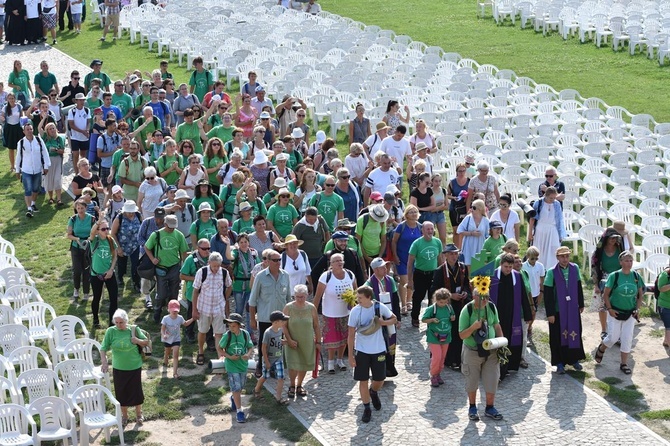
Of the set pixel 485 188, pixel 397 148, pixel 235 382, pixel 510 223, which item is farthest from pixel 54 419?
pixel 397 148

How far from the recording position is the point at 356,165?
725 inches

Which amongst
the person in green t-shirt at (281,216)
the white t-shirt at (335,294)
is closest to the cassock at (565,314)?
the white t-shirt at (335,294)

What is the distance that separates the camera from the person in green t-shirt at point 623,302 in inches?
566

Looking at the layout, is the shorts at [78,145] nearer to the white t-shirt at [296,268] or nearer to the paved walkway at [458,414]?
the white t-shirt at [296,268]

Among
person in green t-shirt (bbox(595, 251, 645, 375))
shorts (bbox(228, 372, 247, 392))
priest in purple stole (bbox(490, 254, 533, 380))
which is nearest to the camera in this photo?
shorts (bbox(228, 372, 247, 392))

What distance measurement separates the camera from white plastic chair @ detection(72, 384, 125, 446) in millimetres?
12578

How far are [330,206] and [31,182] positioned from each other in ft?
21.0

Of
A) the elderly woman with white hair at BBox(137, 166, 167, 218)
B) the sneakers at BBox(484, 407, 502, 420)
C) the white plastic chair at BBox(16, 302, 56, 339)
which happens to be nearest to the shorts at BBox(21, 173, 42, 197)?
the elderly woman with white hair at BBox(137, 166, 167, 218)

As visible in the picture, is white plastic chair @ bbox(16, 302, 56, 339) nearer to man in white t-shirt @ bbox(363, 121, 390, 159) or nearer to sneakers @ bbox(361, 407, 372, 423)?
sneakers @ bbox(361, 407, 372, 423)

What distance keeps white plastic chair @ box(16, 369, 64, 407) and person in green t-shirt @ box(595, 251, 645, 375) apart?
6.50 m

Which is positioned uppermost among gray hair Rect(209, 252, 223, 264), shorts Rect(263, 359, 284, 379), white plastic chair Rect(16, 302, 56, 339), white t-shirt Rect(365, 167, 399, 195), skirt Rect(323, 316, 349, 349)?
gray hair Rect(209, 252, 223, 264)

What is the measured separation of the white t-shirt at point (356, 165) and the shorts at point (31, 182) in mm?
5439

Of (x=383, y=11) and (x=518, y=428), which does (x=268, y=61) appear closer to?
(x=383, y=11)

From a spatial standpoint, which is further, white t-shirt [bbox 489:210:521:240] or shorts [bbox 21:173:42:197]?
shorts [bbox 21:173:42:197]
